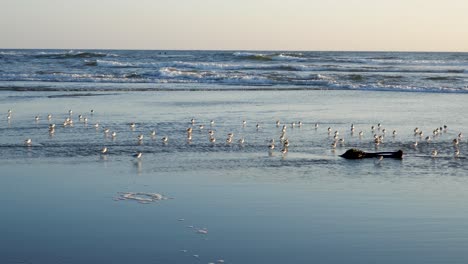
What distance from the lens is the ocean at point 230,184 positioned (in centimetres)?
884

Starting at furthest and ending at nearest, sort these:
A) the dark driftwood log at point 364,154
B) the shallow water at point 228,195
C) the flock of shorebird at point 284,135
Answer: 1. the flock of shorebird at point 284,135
2. the dark driftwood log at point 364,154
3. the shallow water at point 228,195

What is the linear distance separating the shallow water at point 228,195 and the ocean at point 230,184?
0.03 meters

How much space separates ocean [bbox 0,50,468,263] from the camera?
8.84m

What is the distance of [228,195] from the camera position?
1172cm

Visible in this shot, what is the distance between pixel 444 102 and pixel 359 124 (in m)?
10.3

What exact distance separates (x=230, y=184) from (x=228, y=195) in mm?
968

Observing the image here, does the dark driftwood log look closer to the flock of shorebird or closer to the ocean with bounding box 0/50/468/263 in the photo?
the ocean with bounding box 0/50/468/263

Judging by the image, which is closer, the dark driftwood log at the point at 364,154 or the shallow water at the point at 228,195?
the shallow water at the point at 228,195

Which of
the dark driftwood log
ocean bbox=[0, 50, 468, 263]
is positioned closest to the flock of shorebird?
ocean bbox=[0, 50, 468, 263]

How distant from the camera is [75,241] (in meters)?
8.96

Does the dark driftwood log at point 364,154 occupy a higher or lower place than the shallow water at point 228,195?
higher

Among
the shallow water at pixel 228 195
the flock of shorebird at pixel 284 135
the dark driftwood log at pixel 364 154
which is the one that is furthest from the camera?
the flock of shorebird at pixel 284 135

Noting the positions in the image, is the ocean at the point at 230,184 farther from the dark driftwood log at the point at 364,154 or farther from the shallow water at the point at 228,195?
the dark driftwood log at the point at 364,154

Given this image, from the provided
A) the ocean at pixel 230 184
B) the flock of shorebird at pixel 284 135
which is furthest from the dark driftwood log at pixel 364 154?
the flock of shorebird at pixel 284 135
